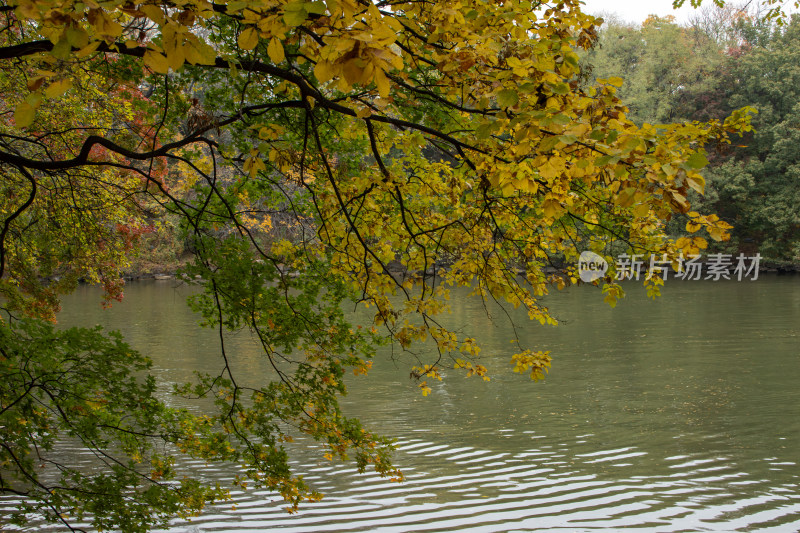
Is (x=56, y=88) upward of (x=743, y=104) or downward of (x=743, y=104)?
downward

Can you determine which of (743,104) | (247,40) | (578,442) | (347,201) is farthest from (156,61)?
(743,104)

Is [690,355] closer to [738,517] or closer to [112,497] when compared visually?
[738,517]

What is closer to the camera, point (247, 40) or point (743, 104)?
point (247, 40)

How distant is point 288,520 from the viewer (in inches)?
227

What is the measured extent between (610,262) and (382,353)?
10.2 m

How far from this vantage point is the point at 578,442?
307 inches

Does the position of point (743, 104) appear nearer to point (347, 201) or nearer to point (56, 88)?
point (347, 201)
